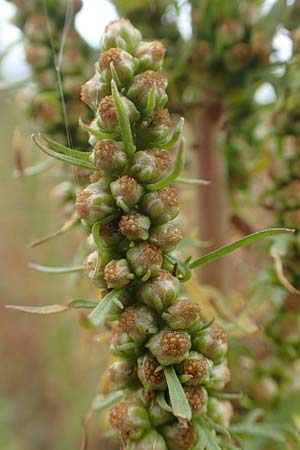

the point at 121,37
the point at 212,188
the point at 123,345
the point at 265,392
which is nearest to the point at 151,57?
the point at 121,37

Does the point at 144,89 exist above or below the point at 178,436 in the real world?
above

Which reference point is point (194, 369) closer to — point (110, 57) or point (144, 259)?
point (144, 259)

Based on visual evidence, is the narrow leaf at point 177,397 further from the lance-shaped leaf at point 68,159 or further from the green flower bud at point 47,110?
the green flower bud at point 47,110

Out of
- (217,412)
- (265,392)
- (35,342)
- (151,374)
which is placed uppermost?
(151,374)

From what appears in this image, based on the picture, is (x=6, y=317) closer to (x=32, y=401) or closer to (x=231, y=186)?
(x=32, y=401)

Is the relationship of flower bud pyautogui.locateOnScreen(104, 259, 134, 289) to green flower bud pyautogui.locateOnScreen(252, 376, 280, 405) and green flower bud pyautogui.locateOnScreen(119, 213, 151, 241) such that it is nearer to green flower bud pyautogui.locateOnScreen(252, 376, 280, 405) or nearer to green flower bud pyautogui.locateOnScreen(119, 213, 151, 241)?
green flower bud pyautogui.locateOnScreen(119, 213, 151, 241)

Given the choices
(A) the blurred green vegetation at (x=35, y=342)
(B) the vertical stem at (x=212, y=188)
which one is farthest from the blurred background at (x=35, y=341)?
(B) the vertical stem at (x=212, y=188)

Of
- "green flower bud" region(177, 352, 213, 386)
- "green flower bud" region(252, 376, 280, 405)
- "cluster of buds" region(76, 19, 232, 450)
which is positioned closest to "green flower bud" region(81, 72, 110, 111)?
"cluster of buds" region(76, 19, 232, 450)
